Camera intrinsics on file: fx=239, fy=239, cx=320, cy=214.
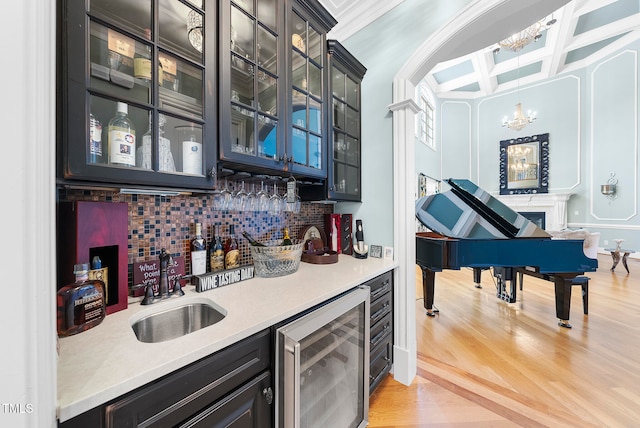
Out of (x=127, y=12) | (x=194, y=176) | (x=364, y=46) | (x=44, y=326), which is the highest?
(x=364, y=46)

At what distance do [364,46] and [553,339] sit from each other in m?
3.43

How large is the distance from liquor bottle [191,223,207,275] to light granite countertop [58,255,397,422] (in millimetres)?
101

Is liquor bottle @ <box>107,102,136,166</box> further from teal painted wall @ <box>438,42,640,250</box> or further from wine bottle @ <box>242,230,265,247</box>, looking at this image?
teal painted wall @ <box>438,42,640,250</box>

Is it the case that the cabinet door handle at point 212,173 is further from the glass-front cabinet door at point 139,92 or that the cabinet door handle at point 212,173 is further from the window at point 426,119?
the window at point 426,119

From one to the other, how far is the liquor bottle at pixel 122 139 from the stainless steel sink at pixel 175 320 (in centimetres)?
64

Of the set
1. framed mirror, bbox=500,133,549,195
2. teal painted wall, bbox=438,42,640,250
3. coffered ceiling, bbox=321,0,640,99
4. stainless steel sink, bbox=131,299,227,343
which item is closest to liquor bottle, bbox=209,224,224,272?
stainless steel sink, bbox=131,299,227,343

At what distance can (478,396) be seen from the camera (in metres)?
1.71

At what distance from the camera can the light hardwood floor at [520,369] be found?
155 centimetres

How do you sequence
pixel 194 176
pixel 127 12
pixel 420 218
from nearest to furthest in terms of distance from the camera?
pixel 127 12
pixel 194 176
pixel 420 218

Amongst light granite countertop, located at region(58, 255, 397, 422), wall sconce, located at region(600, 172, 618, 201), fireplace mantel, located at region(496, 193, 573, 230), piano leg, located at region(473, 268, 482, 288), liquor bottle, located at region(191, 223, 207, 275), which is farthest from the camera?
fireplace mantel, located at region(496, 193, 573, 230)

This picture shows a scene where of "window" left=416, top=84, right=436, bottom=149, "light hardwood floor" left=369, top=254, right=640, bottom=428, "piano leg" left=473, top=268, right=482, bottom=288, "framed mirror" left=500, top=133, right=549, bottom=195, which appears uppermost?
"window" left=416, top=84, right=436, bottom=149

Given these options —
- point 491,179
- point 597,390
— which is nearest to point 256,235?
point 597,390

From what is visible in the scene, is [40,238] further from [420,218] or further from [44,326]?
[420,218]

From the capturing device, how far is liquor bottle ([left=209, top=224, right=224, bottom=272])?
1428mm
